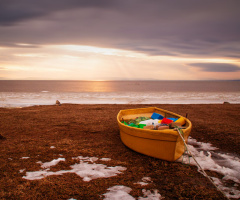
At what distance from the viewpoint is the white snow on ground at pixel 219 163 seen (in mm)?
3156

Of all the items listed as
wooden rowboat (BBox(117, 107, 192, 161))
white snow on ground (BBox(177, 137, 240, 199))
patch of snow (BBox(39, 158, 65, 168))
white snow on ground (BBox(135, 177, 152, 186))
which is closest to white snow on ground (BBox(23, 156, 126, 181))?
patch of snow (BBox(39, 158, 65, 168))

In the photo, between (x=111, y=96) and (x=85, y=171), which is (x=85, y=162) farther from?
(x=111, y=96)

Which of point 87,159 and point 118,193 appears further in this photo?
point 87,159

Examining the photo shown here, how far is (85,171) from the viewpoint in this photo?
3.65 metres

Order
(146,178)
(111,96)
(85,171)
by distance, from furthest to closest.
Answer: (111,96)
(85,171)
(146,178)

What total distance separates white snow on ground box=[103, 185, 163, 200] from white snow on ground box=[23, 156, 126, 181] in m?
0.48

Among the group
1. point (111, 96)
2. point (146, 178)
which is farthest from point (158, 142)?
point (111, 96)

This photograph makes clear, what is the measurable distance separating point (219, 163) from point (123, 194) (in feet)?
8.96

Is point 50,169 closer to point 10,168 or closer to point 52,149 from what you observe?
point 10,168

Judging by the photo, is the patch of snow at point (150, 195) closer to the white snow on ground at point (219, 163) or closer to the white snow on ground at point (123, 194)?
the white snow on ground at point (123, 194)

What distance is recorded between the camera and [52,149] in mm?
4840

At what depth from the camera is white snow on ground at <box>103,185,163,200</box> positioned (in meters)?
2.80

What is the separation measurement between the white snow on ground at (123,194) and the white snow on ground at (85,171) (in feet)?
1.59

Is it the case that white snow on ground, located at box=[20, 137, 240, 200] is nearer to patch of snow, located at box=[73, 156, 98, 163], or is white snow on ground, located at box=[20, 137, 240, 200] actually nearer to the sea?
patch of snow, located at box=[73, 156, 98, 163]
